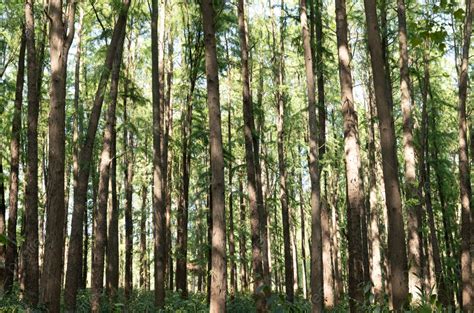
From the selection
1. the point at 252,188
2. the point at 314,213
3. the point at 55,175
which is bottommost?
the point at 314,213

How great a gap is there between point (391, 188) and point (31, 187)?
9.77m

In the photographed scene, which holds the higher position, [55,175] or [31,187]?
[31,187]

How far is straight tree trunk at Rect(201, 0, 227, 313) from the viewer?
25.3ft

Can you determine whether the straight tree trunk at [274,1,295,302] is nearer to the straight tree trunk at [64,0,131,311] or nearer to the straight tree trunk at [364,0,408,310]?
the straight tree trunk at [64,0,131,311]

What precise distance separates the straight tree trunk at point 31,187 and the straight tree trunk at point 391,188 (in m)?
8.62

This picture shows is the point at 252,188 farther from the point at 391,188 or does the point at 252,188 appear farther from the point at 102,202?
the point at 391,188

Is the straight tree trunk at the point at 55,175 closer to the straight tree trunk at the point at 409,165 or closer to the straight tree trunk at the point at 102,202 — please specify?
the straight tree trunk at the point at 102,202

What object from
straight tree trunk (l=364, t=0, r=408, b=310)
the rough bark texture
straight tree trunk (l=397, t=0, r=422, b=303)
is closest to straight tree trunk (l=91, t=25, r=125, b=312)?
straight tree trunk (l=364, t=0, r=408, b=310)

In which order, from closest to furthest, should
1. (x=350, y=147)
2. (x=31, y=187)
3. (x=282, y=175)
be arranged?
(x=350, y=147)
(x=31, y=187)
(x=282, y=175)

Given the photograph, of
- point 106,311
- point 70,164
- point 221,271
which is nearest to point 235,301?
point 106,311

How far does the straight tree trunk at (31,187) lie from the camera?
12.3m

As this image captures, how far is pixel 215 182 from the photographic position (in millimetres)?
8031

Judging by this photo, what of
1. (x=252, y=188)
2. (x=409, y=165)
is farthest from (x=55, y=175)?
(x=409, y=165)

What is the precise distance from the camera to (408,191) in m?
12.9
